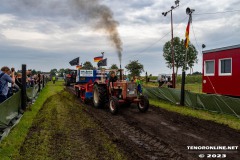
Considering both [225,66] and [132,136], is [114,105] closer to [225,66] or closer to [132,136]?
[132,136]

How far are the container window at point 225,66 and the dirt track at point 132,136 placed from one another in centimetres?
514

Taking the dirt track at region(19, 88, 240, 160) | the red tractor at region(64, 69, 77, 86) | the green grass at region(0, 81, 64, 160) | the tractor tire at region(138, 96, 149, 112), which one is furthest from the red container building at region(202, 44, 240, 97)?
the red tractor at region(64, 69, 77, 86)

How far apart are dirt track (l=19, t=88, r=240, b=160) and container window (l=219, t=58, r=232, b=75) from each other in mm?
5143

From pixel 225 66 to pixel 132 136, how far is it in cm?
892

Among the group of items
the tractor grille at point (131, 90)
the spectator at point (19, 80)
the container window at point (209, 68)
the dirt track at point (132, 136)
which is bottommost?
the dirt track at point (132, 136)

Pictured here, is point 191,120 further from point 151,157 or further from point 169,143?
point 151,157

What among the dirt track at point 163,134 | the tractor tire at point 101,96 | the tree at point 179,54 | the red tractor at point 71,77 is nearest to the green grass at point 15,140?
the dirt track at point 163,134

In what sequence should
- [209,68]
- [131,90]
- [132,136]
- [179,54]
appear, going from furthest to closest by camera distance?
[179,54]
[209,68]
[131,90]
[132,136]

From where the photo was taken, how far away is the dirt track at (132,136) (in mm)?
5918

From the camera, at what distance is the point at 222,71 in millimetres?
14398

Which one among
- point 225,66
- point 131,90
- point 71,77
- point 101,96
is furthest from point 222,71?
point 71,77

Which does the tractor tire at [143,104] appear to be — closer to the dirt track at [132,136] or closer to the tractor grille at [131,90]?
the tractor grille at [131,90]

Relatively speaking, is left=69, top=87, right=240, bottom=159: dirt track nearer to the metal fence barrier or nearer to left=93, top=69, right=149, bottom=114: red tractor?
left=93, top=69, right=149, bottom=114: red tractor

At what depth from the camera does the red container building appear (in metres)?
13.4
